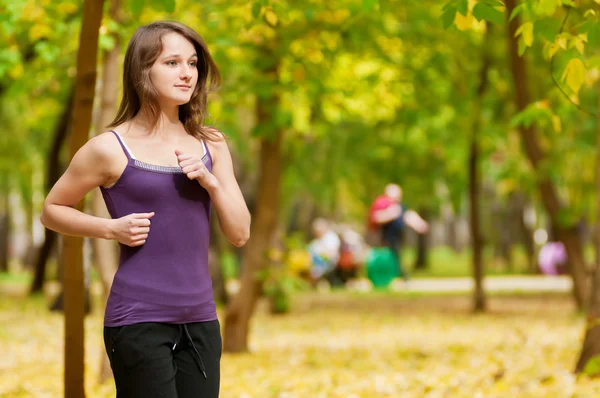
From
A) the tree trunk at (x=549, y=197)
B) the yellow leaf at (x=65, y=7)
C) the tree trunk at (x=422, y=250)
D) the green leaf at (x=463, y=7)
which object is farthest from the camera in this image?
the tree trunk at (x=422, y=250)

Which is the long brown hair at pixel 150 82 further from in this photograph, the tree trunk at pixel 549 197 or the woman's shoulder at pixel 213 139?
the tree trunk at pixel 549 197

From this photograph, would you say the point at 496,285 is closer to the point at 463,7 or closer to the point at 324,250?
the point at 324,250

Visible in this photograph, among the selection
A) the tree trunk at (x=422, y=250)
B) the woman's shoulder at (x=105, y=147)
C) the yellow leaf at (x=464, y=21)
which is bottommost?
the tree trunk at (x=422, y=250)

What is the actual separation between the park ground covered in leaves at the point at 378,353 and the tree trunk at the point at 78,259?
2.26 metres

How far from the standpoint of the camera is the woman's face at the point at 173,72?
10.8 ft

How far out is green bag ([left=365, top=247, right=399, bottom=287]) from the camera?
79.3ft

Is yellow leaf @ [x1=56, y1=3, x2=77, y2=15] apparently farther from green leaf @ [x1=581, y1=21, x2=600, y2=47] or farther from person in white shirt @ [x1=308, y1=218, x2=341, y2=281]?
person in white shirt @ [x1=308, y1=218, x2=341, y2=281]

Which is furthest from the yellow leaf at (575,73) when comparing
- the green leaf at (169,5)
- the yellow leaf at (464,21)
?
the green leaf at (169,5)

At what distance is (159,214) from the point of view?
316cm

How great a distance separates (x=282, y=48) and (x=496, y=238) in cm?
3287

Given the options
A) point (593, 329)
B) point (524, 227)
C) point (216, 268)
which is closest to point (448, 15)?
point (593, 329)

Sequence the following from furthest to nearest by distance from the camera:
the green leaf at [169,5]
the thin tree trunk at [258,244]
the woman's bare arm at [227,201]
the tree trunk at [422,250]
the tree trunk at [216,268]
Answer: the tree trunk at [422,250] → the tree trunk at [216,268] → the thin tree trunk at [258,244] → the green leaf at [169,5] → the woman's bare arm at [227,201]

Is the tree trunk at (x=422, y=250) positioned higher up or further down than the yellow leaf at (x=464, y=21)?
further down

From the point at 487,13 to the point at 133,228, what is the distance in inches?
83.4
